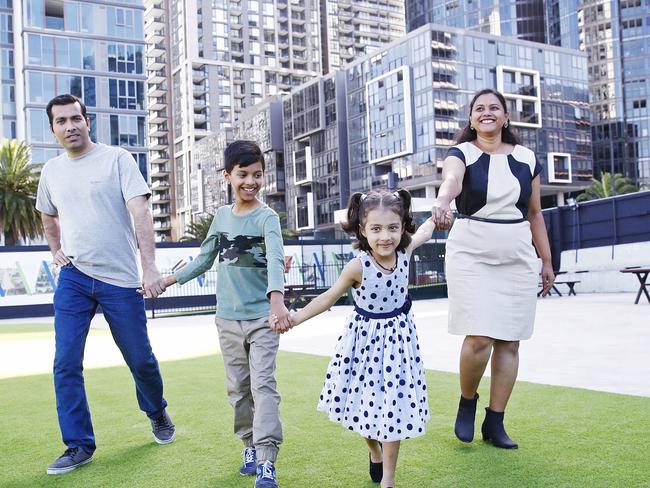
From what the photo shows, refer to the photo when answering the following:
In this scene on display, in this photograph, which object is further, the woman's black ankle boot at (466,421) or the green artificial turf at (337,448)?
the woman's black ankle boot at (466,421)

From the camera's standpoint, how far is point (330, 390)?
10.3 ft

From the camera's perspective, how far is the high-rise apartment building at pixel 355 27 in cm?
11650

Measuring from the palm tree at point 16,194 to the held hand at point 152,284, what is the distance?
105ft

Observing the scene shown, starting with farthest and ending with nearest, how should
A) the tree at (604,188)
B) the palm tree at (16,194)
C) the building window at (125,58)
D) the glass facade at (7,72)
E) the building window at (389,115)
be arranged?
the tree at (604,188), the building window at (389,115), the glass facade at (7,72), the building window at (125,58), the palm tree at (16,194)

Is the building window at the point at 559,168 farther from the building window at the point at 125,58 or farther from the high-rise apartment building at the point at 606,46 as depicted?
the building window at the point at 125,58

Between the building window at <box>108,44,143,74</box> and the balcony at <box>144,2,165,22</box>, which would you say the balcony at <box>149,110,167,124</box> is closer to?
the balcony at <box>144,2,165,22</box>

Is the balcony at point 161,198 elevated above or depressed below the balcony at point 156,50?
below

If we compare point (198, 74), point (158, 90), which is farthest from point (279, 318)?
point (158, 90)

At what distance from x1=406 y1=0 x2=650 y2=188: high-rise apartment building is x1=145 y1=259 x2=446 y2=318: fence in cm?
7015

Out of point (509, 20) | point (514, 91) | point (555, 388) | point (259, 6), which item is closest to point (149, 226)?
point (555, 388)

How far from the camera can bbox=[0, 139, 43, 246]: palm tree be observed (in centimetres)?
3306

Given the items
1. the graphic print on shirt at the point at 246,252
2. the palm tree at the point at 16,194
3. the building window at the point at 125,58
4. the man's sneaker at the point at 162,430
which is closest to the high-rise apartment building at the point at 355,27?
the building window at the point at 125,58

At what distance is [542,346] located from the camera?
8422mm

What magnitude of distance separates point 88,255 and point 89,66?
48.6 m
